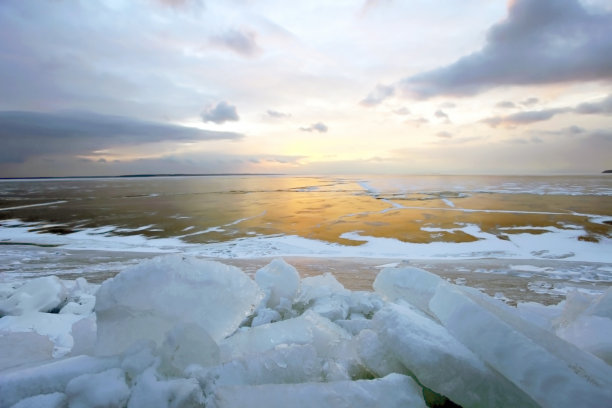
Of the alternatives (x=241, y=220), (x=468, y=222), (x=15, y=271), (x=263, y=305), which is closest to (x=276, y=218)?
(x=241, y=220)

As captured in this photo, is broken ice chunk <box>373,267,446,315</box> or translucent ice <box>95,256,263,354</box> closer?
translucent ice <box>95,256,263,354</box>

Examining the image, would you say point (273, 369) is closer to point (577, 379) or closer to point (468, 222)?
point (577, 379)

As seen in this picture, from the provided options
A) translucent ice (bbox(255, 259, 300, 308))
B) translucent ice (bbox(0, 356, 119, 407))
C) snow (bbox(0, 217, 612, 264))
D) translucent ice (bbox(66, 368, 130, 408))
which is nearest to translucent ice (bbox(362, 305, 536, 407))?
translucent ice (bbox(66, 368, 130, 408))

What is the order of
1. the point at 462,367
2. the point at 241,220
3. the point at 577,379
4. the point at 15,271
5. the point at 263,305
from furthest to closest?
the point at 241,220, the point at 15,271, the point at 263,305, the point at 462,367, the point at 577,379

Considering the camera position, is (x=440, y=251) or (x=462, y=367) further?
(x=440, y=251)

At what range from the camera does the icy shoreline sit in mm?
1233

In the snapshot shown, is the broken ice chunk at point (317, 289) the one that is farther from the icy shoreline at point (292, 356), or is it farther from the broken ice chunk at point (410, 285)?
the icy shoreline at point (292, 356)

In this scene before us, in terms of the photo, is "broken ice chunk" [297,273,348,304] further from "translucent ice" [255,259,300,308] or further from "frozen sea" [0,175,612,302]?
"frozen sea" [0,175,612,302]

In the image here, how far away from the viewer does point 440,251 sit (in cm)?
690

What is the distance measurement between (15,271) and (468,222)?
11340mm

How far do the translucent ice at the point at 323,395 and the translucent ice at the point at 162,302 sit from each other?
475 mm

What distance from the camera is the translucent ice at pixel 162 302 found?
1.65 metres

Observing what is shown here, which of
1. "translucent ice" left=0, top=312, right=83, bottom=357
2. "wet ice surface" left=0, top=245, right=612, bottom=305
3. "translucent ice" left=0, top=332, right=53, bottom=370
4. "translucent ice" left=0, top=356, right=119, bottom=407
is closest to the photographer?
"translucent ice" left=0, top=356, right=119, bottom=407

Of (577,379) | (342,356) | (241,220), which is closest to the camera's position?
(577,379)
